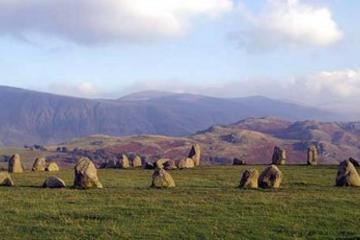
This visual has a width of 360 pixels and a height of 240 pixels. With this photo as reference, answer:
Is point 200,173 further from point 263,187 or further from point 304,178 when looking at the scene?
point 263,187

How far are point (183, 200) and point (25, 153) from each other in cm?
14953

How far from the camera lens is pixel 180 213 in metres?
33.0

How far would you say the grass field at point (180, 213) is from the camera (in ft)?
92.2

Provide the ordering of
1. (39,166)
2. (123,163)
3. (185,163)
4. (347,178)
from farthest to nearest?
(123,163) < (185,163) < (39,166) < (347,178)

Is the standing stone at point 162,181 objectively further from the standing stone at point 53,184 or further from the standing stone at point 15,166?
the standing stone at point 15,166

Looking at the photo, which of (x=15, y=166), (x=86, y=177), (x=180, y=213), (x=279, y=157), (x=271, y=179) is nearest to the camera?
(x=180, y=213)

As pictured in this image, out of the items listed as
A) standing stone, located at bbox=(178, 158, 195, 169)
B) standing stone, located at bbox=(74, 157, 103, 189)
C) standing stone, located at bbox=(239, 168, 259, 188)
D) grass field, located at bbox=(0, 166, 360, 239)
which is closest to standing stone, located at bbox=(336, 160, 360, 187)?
grass field, located at bbox=(0, 166, 360, 239)

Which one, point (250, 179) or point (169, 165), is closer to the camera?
point (250, 179)

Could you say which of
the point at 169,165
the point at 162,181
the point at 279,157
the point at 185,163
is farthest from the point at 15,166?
the point at 279,157

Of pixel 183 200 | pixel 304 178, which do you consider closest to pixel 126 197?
pixel 183 200

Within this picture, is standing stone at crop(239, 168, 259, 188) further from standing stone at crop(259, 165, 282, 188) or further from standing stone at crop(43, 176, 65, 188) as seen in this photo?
standing stone at crop(43, 176, 65, 188)

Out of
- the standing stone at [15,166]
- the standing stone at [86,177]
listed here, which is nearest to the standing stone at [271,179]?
the standing stone at [86,177]

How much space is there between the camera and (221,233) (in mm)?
27969

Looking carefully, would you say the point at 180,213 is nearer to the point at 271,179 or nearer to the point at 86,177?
the point at 271,179
